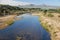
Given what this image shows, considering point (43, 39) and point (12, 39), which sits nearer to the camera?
point (12, 39)

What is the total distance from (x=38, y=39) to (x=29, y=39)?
1.59 m

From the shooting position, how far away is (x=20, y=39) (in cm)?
2967

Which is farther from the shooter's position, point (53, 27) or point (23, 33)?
point (53, 27)

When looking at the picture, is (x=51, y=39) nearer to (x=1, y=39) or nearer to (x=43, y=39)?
(x=43, y=39)

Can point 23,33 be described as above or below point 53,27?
above

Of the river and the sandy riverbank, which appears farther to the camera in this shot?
the sandy riverbank

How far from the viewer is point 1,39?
28859 mm

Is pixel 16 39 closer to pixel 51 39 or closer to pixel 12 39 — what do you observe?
pixel 12 39

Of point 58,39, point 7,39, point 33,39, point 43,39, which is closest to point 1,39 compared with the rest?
point 7,39

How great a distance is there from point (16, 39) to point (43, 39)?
4.69 metres

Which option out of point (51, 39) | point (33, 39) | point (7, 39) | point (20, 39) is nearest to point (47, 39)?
point (51, 39)

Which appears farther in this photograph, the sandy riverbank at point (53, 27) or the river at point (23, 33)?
the sandy riverbank at point (53, 27)

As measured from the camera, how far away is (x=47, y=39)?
1217 inches

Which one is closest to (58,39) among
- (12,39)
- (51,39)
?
(51,39)
